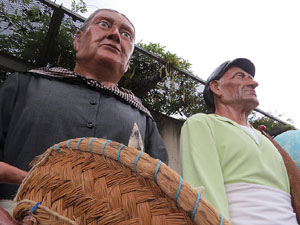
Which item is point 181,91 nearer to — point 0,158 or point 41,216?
point 0,158

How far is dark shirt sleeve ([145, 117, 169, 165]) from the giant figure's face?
0.60 m

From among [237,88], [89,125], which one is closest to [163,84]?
[237,88]

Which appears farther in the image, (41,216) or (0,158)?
(0,158)

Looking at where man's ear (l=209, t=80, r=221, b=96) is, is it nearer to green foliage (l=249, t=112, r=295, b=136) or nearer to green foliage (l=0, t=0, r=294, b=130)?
green foliage (l=0, t=0, r=294, b=130)

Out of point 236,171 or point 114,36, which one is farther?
point 114,36

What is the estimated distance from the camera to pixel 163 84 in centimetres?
286

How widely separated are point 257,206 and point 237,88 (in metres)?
0.83

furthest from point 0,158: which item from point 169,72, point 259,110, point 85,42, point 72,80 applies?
point 259,110

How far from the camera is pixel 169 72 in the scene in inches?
104

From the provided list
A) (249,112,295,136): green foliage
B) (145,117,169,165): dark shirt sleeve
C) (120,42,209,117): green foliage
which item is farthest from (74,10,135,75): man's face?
(249,112,295,136): green foliage

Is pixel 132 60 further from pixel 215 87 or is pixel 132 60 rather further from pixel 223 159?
pixel 223 159

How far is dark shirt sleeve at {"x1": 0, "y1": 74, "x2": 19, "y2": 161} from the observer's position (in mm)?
979

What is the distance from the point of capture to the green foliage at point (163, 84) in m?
2.61

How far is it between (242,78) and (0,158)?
1.41 meters
